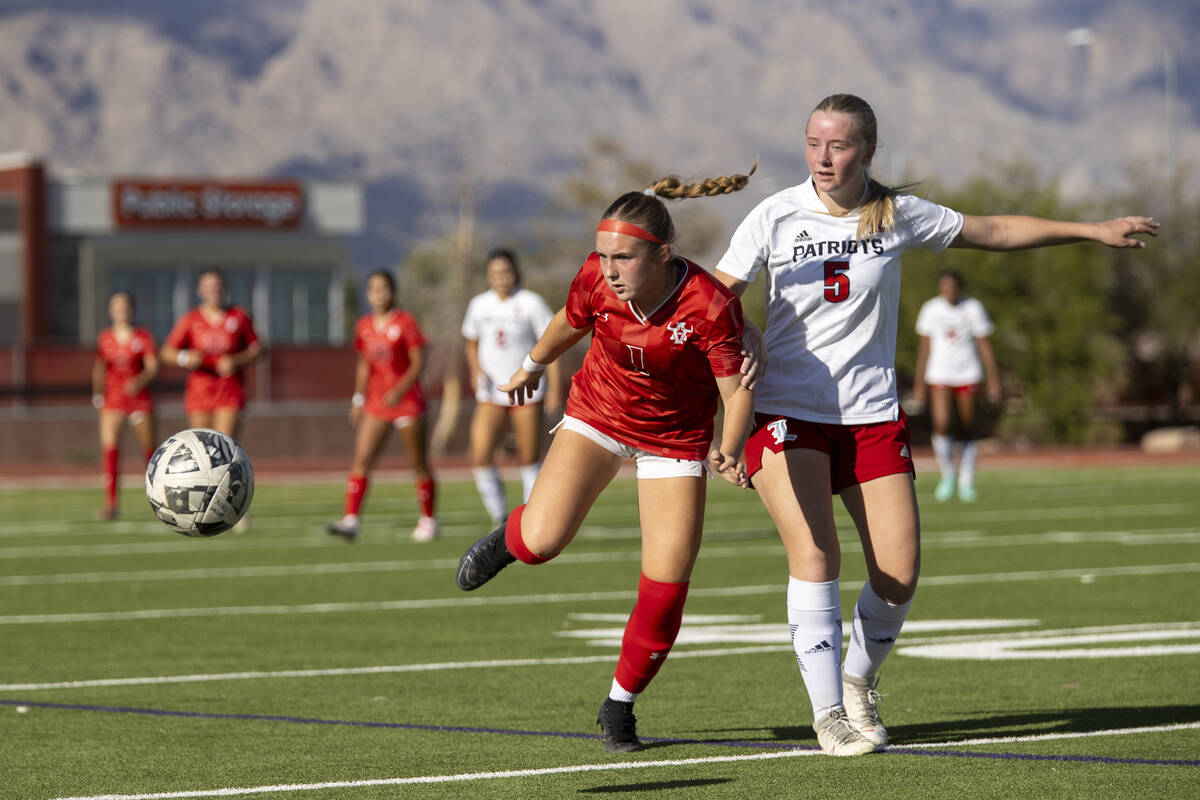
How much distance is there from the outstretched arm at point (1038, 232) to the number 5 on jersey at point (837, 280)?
476 millimetres

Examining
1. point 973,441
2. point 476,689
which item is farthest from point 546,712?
point 973,441

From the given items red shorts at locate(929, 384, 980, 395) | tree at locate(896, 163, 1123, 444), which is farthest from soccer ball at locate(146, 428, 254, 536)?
tree at locate(896, 163, 1123, 444)

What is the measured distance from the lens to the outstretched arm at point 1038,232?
6746mm

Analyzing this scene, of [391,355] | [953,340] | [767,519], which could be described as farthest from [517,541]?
[953,340]

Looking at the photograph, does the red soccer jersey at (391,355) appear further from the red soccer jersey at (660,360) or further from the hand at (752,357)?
the hand at (752,357)

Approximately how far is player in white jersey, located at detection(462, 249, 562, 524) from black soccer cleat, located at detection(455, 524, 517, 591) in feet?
27.9

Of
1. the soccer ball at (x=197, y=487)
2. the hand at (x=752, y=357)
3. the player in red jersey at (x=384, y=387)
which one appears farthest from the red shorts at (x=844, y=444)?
the player in red jersey at (x=384, y=387)

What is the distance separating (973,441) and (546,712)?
49.5ft

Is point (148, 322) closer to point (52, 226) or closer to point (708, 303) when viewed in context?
point (52, 226)

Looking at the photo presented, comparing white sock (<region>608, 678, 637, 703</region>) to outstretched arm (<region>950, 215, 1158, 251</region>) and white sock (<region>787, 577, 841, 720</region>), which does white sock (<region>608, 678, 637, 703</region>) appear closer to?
white sock (<region>787, 577, 841, 720</region>)

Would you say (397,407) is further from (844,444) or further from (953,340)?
(844,444)

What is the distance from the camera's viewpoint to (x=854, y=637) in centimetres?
707

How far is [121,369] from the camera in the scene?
1958 cm

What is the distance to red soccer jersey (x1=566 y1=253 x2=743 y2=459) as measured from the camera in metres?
6.42
